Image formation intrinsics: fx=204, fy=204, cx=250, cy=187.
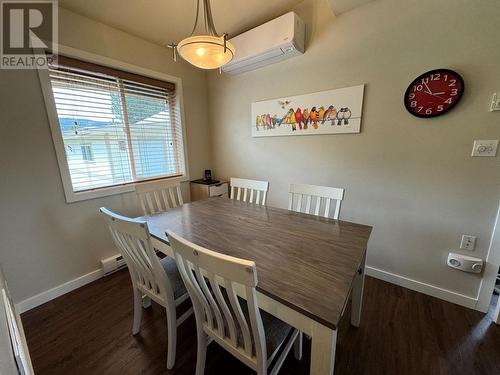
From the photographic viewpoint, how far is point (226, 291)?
0.83 m

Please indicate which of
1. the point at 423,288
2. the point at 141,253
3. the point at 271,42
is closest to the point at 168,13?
the point at 271,42

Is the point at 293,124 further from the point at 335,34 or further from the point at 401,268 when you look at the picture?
the point at 401,268

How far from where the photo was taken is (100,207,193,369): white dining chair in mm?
1027

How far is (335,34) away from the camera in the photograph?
1854mm

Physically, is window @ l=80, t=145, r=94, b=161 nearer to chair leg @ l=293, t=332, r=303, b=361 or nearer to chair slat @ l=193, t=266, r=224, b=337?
chair slat @ l=193, t=266, r=224, b=337

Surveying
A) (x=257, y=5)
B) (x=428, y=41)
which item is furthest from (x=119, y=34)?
(x=428, y=41)

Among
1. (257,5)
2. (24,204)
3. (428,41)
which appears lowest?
(24,204)

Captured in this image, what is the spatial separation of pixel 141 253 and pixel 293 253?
82cm

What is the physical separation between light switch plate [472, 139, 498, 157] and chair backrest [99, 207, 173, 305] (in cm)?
219

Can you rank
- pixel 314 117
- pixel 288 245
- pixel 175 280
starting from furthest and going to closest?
pixel 314 117 < pixel 175 280 < pixel 288 245

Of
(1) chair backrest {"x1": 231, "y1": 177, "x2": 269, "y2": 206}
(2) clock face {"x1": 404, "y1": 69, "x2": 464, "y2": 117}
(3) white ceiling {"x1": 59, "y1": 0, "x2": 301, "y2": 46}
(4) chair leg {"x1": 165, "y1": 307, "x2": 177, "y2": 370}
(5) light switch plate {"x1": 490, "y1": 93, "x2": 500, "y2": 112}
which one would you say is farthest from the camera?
(1) chair backrest {"x1": 231, "y1": 177, "x2": 269, "y2": 206}

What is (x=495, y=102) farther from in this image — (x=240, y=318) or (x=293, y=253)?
(x=240, y=318)

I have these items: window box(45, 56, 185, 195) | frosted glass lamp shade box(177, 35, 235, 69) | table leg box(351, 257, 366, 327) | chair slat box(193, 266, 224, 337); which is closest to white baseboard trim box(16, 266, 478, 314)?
table leg box(351, 257, 366, 327)

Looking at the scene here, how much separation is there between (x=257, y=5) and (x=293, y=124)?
1130mm
